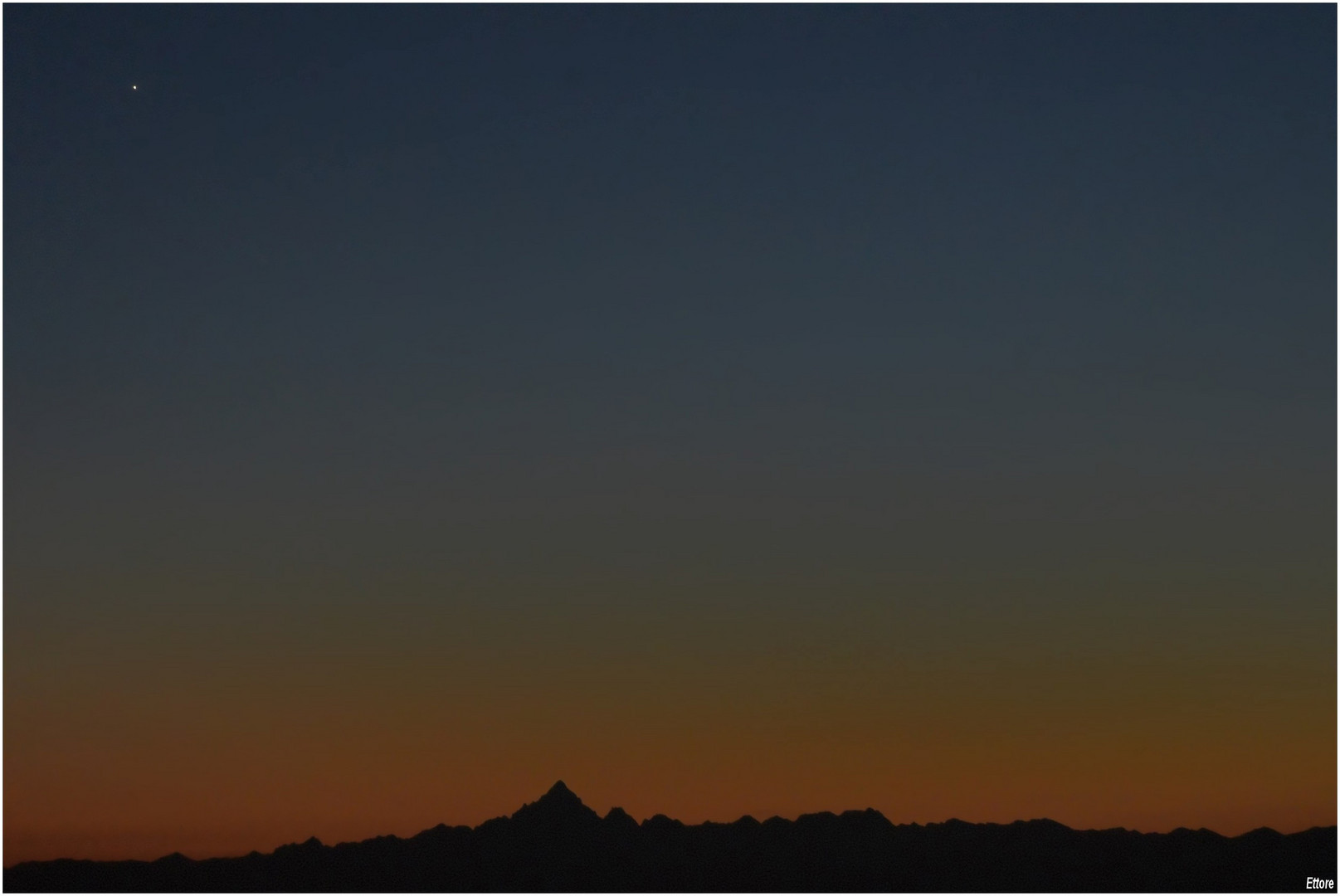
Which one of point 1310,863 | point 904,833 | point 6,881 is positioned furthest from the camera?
point 904,833

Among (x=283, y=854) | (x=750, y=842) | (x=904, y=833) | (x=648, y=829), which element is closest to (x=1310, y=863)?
(x=904, y=833)

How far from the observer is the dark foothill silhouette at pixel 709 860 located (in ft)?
367

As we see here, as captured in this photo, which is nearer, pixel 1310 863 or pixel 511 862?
pixel 1310 863

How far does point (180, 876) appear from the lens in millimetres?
122375

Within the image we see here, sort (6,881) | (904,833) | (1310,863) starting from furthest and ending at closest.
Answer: (904,833), (6,881), (1310,863)

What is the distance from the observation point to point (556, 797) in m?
123

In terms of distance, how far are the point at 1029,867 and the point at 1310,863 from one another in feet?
65.4

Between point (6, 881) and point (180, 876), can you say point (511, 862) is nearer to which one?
point (180, 876)

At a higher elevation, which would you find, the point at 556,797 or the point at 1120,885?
the point at 556,797

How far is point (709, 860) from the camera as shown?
4756 inches

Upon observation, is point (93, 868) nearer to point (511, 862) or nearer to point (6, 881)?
point (6, 881)

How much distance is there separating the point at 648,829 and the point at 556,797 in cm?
786

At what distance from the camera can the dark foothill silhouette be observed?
112m

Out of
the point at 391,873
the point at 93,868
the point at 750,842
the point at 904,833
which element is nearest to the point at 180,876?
the point at 93,868
